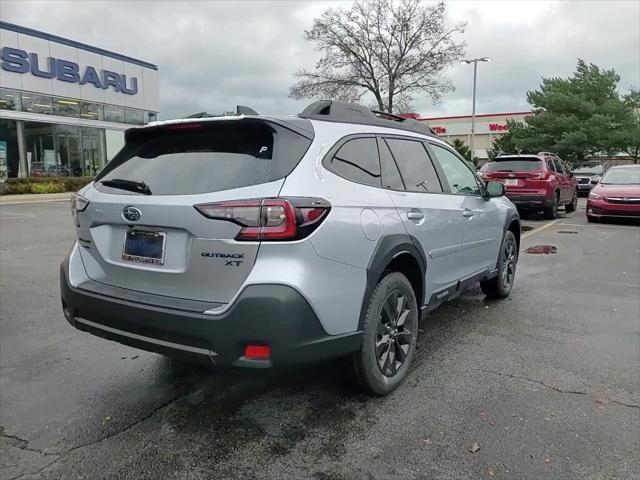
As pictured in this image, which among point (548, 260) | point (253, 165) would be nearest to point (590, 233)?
point (548, 260)

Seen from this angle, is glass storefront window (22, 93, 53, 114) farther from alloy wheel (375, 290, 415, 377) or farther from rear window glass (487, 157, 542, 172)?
alloy wheel (375, 290, 415, 377)

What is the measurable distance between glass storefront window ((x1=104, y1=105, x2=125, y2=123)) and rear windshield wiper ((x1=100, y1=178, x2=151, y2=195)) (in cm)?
2890

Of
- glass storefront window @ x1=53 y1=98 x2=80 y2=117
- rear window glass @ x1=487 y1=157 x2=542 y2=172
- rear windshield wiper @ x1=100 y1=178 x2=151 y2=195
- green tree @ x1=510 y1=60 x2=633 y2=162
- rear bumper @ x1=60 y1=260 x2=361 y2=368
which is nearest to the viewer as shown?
rear bumper @ x1=60 y1=260 x2=361 y2=368

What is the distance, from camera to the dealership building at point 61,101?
2412 cm

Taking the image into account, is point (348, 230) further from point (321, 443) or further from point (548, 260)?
point (548, 260)

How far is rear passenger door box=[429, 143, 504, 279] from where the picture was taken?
14.5 ft

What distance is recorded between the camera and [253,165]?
2734 millimetres

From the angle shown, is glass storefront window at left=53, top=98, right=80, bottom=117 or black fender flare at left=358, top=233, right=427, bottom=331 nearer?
black fender flare at left=358, top=233, right=427, bottom=331

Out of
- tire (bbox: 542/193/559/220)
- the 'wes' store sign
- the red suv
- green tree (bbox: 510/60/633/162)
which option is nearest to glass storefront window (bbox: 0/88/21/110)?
the 'wes' store sign

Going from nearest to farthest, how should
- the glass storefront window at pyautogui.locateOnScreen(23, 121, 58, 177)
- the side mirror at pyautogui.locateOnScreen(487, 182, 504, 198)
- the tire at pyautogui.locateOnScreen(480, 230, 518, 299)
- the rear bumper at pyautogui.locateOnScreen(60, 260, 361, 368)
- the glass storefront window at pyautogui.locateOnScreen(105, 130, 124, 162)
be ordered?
1. the rear bumper at pyautogui.locateOnScreen(60, 260, 361, 368)
2. the side mirror at pyautogui.locateOnScreen(487, 182, 504, 198)
3. the tire at pyautogui.locateOnScreen(480, 230, 518, 299)
4. the glass storefront window at pyautogui.locateOnScreen(23, 121, 58, 177)
5. the glass storefront window at pyautogui.locateOnScreen(105, 130, 124, 162)

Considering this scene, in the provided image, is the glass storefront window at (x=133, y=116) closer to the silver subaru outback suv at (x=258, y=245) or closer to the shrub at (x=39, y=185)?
the shrub at (x=39, y=185)

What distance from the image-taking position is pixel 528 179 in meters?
13.3

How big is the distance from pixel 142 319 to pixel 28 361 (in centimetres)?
181

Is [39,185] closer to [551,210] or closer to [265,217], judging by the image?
[551,210]
